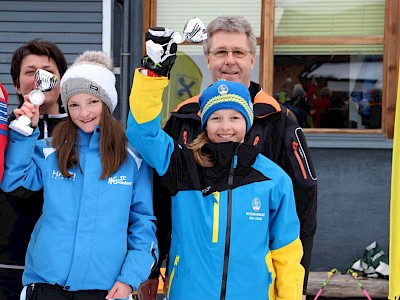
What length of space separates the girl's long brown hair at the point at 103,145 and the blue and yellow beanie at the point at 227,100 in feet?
1.29

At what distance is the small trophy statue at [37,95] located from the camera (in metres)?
2.68

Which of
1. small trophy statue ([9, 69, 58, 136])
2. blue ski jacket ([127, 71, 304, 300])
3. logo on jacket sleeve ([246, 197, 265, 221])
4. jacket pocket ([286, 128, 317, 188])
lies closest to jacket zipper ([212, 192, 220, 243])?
blue ski jacket ([127, 71, 304, 300])

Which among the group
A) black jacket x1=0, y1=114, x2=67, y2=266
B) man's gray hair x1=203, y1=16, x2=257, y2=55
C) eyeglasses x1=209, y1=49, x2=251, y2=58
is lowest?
black jacket x1=0, y1=114, x2=67, y2=266

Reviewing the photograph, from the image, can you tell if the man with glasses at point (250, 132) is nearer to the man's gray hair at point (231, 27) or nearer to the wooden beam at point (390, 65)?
the man's gray hair at point (231, 27)

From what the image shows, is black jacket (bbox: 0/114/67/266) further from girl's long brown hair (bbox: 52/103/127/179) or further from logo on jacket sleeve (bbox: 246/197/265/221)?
logo on jacket sleeve (bbox: 246/197/265/221)

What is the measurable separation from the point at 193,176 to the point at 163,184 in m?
0.14

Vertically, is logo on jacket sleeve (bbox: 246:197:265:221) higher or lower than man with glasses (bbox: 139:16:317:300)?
lower

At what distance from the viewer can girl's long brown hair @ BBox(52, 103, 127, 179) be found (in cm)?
280

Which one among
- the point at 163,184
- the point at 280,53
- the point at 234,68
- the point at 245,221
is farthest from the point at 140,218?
the point at 280,53

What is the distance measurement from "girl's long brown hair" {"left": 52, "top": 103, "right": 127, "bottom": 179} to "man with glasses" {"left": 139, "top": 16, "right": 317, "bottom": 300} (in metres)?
0.32

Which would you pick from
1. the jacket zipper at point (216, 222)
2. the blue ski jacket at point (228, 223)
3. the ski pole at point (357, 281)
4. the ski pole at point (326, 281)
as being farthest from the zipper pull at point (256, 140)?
the ski pole at point (357, 281)

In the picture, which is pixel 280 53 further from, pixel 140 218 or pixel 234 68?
pixel 140 218

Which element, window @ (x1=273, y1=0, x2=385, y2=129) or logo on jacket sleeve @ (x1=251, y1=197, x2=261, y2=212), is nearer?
logo on jacket sleeve @ (x1=251, y1=197, x2=261, y2=212)

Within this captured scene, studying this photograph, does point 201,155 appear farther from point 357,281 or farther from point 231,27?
point 357,281
